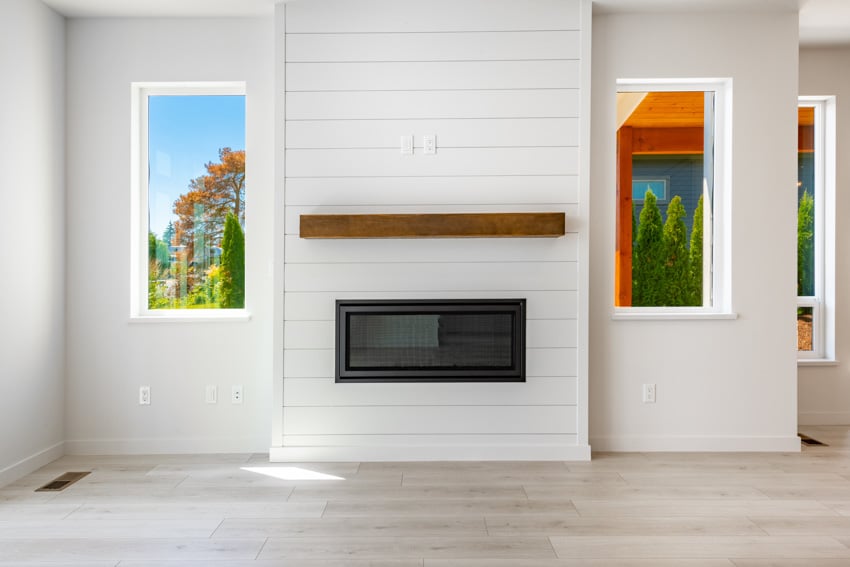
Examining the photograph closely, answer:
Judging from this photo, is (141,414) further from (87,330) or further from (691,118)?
(691,118)

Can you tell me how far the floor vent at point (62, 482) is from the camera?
10.1 ft

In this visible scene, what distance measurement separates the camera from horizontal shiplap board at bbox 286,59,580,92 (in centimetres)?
355

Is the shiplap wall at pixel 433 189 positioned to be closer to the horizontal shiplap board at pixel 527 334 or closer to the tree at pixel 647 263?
the horizontal shiplap board at pixel 527 334

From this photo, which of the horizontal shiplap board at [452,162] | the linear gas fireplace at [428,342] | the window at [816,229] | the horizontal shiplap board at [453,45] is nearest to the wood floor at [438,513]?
the linear gas fireplace at [428,342]

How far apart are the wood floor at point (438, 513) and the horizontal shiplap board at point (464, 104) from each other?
1.91 meters

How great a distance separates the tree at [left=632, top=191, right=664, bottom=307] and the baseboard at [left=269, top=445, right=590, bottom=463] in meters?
0.99

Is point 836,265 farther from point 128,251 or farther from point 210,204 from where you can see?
point 128,251

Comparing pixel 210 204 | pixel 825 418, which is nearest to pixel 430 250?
pixel 210 204

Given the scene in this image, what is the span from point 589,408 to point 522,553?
157cm

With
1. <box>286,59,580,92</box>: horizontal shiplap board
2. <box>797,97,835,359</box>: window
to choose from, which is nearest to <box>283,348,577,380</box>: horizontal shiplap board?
<box>286,59,580,92</box>: horizontal shiplap board

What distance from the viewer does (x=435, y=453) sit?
140 inches

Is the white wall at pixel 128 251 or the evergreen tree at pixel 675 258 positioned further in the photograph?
the evergreen tree at pixel 675 258

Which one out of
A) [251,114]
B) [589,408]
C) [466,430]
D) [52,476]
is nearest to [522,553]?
[466,430]

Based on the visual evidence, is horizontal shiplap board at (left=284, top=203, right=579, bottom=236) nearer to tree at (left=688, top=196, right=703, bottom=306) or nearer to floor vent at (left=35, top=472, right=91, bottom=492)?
tree at (left=688, top=196, right=703, bottom=306)
